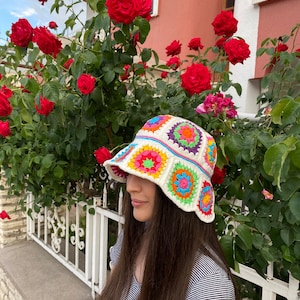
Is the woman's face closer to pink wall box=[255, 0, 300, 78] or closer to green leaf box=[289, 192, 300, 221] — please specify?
green leaf box=[289, 192, 300, 221]

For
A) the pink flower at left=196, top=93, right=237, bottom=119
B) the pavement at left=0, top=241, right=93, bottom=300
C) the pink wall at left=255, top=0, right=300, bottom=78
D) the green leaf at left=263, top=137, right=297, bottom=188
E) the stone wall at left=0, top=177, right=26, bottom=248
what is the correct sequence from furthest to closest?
the pink wall at left=255, top=0, right=300, bottom=78 → the stone wall at left=0, top=177, right=26, bottom=248 → the pavement at left=0, top=241, right=93, bottom=300 → the pink flower at left=196, top=93, right=237, bottom=119 → the green leaf at left=263, top=137, right=297, bottom=188

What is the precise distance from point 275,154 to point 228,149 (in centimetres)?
31

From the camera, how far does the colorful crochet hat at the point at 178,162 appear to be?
84 cm

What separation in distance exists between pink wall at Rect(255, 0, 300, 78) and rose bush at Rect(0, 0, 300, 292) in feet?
6.61

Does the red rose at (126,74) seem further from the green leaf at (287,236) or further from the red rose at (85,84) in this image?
the green leaf at (287,236)

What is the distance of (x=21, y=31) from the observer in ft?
4.01

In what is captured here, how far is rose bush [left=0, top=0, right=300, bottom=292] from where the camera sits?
0.96 metres

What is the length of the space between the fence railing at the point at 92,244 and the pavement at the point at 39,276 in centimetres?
6

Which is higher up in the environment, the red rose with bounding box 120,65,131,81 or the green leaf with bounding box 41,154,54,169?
the red rose with bounding box 120,65,131,81

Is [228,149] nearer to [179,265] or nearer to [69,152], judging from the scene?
[179,265]

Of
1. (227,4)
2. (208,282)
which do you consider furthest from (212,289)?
(227,4)

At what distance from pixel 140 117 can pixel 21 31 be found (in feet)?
2.08

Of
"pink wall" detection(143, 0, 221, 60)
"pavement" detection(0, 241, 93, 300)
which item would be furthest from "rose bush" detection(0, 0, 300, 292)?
"pink wall" detection(143, 0, 221, 60)

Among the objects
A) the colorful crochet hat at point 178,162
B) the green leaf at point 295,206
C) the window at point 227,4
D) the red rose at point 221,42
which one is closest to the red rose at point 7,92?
the colorful crochet hat at point 178,162
